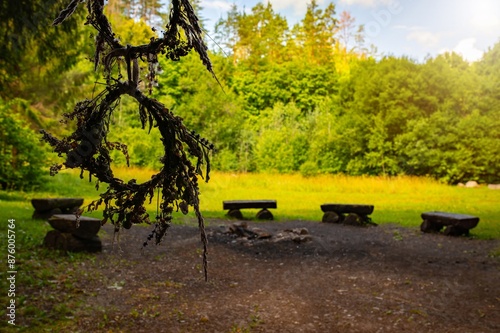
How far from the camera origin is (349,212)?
13258mm

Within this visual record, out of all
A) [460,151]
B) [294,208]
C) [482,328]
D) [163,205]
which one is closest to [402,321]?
[482,328]

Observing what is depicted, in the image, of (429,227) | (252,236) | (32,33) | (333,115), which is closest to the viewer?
(32,33)

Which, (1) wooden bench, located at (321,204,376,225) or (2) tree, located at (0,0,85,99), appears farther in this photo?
(1) wooden bench, located at (321,204,376,225)

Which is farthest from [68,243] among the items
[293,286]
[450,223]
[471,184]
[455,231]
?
[471,184]

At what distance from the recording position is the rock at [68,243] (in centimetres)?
803

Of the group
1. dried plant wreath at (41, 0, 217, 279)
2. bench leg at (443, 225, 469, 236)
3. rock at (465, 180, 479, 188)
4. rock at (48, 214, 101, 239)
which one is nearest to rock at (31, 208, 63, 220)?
rock at (48, 214, 101, 239)

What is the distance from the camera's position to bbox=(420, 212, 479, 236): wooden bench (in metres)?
11.0

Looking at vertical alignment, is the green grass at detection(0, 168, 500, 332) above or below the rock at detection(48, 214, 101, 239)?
below

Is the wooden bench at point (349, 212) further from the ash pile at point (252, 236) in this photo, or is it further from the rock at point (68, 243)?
the rock at point (68, 243)

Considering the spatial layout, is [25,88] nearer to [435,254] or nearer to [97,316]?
[97,316]

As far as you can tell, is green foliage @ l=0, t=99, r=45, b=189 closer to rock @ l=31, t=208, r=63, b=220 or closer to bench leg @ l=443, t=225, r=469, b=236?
rock @ l=31, t=208, r=63, b=220

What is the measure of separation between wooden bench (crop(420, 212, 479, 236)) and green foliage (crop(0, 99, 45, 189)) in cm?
1258

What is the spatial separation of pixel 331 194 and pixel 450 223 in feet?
33.5

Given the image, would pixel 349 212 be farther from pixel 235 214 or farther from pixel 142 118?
pixel 142 118
